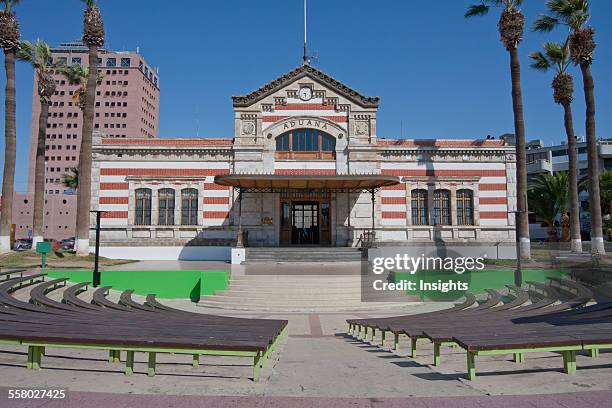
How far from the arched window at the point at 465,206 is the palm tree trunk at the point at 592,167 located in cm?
592

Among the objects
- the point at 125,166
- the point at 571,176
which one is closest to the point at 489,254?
the point at 571,176

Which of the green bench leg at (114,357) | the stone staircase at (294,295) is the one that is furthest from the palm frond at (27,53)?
the green bench leg at (114,357)

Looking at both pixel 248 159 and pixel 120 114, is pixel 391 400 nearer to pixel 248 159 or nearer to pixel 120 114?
pixel 248 159

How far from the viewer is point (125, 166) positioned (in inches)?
987

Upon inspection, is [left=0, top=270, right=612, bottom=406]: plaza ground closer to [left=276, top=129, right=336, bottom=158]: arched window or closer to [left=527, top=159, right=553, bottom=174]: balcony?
[left=276, top=129, right=336, bottom=158]: arched window

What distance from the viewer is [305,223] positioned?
25406mm

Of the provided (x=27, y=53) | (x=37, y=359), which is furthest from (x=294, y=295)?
(x=27, y=53)

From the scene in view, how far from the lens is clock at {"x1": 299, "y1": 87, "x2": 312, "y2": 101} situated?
2538 cm

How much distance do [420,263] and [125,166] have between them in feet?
55.6

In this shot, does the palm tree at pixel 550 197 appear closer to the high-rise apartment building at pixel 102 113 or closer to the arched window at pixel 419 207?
the arched window at pixel 419 207

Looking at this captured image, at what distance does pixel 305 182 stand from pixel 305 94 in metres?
6.09

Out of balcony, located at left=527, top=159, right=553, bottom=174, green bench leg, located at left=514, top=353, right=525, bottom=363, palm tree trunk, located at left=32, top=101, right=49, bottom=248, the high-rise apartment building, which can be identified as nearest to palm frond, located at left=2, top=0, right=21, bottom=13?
palm tree trunk, located at left=32, top=101, right=49, bottom=248

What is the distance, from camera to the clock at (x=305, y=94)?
25.4 metres

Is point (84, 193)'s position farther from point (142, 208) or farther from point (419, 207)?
point (419, 207)
